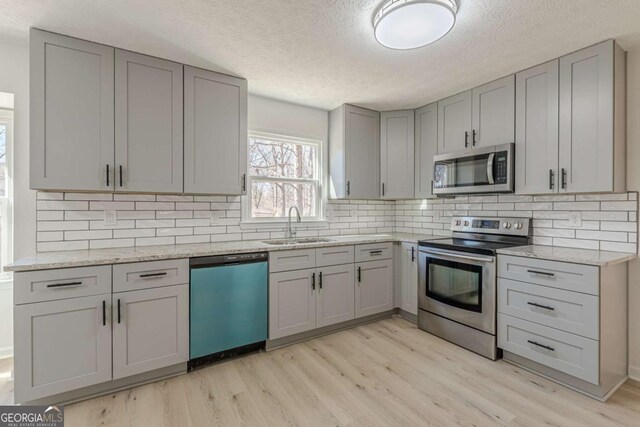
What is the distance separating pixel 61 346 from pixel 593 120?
12.9 ft

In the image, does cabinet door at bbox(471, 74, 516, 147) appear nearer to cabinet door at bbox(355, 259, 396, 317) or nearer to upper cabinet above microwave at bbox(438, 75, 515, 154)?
upper cabinet above microwave at bbox(438, 75, 515, 154)

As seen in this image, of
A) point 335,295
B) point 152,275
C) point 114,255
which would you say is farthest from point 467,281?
point 114,255

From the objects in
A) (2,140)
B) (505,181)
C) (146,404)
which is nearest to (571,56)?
(505,181)

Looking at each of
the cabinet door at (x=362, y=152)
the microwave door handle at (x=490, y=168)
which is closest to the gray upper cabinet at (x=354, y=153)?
the cabinet door at (x=362, y=152)

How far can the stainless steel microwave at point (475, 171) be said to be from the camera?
268 cm

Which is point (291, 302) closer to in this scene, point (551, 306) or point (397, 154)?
point (551, 306)

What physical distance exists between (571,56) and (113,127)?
3485 mm

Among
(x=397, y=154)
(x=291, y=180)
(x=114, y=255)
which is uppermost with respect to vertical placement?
(x=397, y=154)

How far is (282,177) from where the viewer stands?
3.47 metres

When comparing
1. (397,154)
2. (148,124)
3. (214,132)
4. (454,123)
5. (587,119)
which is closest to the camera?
(587,119)

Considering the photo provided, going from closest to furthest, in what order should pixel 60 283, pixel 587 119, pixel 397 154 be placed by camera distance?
pixel 60 283 < pixel 587 119 < pixel 397 154

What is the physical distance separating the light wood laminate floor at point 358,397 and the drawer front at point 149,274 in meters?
0.72

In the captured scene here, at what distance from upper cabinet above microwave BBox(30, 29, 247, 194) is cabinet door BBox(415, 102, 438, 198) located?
2.03 metres

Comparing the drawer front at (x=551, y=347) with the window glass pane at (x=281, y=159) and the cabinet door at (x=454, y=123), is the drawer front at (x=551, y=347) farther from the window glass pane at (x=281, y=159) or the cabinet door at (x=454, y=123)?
the window glass pane at (x=281, y=159)
